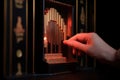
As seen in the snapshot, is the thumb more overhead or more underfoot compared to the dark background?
more underfoot

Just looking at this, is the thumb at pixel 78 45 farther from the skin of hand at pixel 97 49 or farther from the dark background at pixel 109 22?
the dark background at pixel 109 22

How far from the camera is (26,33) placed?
105cm

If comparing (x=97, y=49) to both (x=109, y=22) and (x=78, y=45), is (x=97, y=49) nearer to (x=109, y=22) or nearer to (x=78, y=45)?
(x=78, y=45)

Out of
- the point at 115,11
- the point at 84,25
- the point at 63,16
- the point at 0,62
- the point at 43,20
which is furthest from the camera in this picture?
the point at 115,11

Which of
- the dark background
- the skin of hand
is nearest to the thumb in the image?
the skin of hand

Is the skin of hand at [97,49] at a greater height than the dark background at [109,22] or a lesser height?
lesser

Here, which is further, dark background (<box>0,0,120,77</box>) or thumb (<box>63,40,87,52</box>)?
dark background (<box>0,0,120,77</box>)

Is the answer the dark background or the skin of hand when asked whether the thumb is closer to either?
the skin of hand

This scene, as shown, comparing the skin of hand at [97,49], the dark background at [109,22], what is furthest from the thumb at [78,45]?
the dark background at [109,22]

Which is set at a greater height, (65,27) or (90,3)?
(90,3)

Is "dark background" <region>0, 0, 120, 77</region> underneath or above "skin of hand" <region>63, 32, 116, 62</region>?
above

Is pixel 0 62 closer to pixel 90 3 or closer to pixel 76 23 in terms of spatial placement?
pixel 76 23

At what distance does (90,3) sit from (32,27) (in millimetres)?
512

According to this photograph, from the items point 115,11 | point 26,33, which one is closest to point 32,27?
point 26,33
